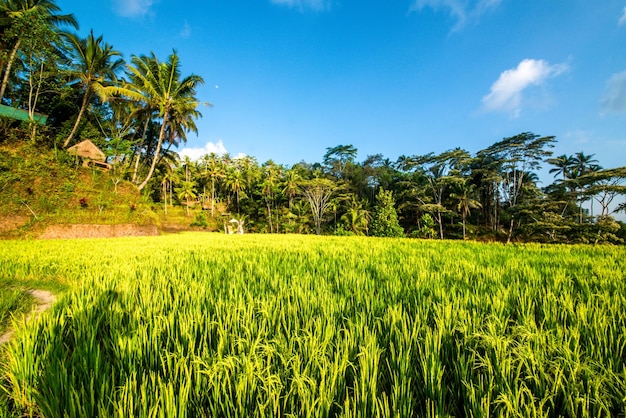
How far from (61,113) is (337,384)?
35.3m

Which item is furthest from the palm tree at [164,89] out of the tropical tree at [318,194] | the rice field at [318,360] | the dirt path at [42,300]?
the rice field at [318,360]

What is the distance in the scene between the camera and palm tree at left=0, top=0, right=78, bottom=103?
507 inches

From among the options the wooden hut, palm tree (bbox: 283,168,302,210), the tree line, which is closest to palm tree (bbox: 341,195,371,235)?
the tree line

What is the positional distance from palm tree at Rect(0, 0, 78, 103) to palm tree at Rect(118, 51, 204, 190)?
421cm

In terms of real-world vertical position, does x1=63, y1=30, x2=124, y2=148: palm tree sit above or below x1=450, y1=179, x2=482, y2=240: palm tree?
above

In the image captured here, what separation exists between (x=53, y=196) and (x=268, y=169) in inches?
1118

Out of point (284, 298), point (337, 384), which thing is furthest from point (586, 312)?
point (284, 298)

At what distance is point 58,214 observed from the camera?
38.1 feet

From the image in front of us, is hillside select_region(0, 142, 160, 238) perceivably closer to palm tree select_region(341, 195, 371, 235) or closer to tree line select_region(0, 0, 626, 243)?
tree line select_region(0, 0, 626, 243)

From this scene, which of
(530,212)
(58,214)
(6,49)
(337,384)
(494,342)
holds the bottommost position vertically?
(337,384)

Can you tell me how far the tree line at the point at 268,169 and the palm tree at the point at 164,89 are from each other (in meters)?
0.08

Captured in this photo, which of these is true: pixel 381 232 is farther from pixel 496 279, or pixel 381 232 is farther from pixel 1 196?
pixel 1 196

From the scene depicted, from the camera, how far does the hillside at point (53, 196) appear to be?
10.6 m

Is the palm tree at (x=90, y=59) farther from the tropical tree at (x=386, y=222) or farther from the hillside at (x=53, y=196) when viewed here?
the tropical tree at (x=386, y=222)
